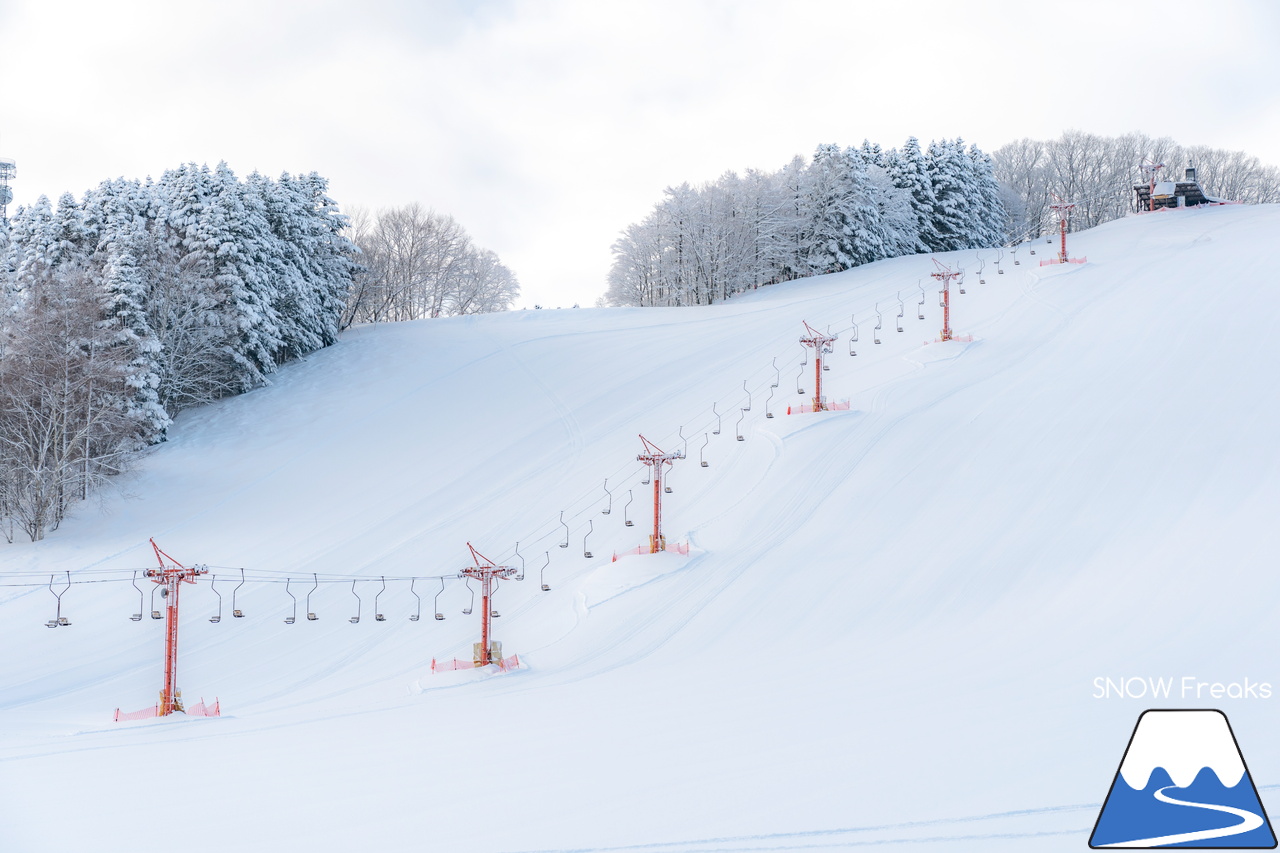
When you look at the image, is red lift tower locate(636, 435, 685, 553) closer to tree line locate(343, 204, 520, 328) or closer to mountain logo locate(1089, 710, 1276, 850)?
mountain logo locate(1089, 710, 1276, 850)

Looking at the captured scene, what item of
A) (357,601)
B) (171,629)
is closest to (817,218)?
(357,601)

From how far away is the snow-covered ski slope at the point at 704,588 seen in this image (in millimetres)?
9891

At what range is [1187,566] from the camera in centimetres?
1822

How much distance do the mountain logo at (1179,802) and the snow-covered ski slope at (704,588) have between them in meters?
0.75

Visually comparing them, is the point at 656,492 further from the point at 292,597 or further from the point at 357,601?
the point at 292,597

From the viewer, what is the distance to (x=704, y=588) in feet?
68.7

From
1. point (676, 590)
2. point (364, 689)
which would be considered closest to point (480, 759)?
point (364, 689)

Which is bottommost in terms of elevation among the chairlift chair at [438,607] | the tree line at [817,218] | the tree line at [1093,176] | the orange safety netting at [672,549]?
the chairlift chair at [438,607]

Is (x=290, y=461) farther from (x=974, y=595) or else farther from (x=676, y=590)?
(x=974, y=595)

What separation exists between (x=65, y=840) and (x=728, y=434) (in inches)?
882

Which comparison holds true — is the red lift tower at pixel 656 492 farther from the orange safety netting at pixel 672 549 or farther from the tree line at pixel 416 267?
the tree line at pixel 416 267

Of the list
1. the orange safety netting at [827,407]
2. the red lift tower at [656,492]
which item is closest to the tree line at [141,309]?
the red lift tower at [656,492]

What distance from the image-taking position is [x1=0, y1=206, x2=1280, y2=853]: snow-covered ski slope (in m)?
9.89

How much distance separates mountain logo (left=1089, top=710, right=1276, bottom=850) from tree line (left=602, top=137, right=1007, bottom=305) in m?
48.9
